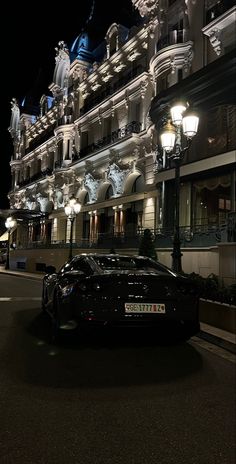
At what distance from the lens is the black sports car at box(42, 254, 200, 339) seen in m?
5.77

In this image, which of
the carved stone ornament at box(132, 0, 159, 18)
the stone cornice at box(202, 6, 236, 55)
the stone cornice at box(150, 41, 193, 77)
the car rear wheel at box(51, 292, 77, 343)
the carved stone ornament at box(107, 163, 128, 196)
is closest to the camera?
the car rear wheel at box(51, 292, 77, 343)

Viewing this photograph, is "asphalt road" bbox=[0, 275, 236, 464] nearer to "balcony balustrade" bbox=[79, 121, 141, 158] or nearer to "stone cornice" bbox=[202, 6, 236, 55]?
"stone cornice" bbox=[202, 6, 236, 55]

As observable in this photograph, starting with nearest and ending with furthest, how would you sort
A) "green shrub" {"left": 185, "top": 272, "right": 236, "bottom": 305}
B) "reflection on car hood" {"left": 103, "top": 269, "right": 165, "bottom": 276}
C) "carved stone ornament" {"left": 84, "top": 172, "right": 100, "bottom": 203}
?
1. "reflection on car hood" {"left": 103, "top": 269, "right": 165, "bottom": 276}
2. "green shrub" {"left": 185, "top": 272, "right": 236, "bottom": 305}
3. "carved stone ornament" {"left": 84, "top": 172, "right": 100, "bottom": 203}

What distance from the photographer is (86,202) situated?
114ft

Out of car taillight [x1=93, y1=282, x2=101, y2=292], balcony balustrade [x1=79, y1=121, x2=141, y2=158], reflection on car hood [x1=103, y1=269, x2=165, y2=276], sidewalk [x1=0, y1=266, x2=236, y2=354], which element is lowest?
sidewalk [x1=0, y1=266, x2=236, y2=354]

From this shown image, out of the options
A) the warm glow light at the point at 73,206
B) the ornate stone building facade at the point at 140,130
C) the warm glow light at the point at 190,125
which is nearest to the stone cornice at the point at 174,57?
the ornate stone building facade at the point at 140,130

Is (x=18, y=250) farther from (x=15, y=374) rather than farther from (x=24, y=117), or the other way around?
(x=15, y=374)

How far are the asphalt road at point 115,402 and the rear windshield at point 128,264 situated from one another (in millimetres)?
1131

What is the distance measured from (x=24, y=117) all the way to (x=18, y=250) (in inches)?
829

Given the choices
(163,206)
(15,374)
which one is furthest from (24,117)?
(15,374)

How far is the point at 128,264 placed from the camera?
277 inches

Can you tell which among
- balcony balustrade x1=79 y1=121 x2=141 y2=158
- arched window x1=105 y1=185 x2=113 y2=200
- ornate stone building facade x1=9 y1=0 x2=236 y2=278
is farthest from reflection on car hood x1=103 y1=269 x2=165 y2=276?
arched window x1=105 y1=185 x2=113 y2=200

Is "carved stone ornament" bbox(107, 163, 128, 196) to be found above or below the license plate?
above

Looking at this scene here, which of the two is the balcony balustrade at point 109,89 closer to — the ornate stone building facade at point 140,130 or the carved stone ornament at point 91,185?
the ornate stone building facade at point 140,130
